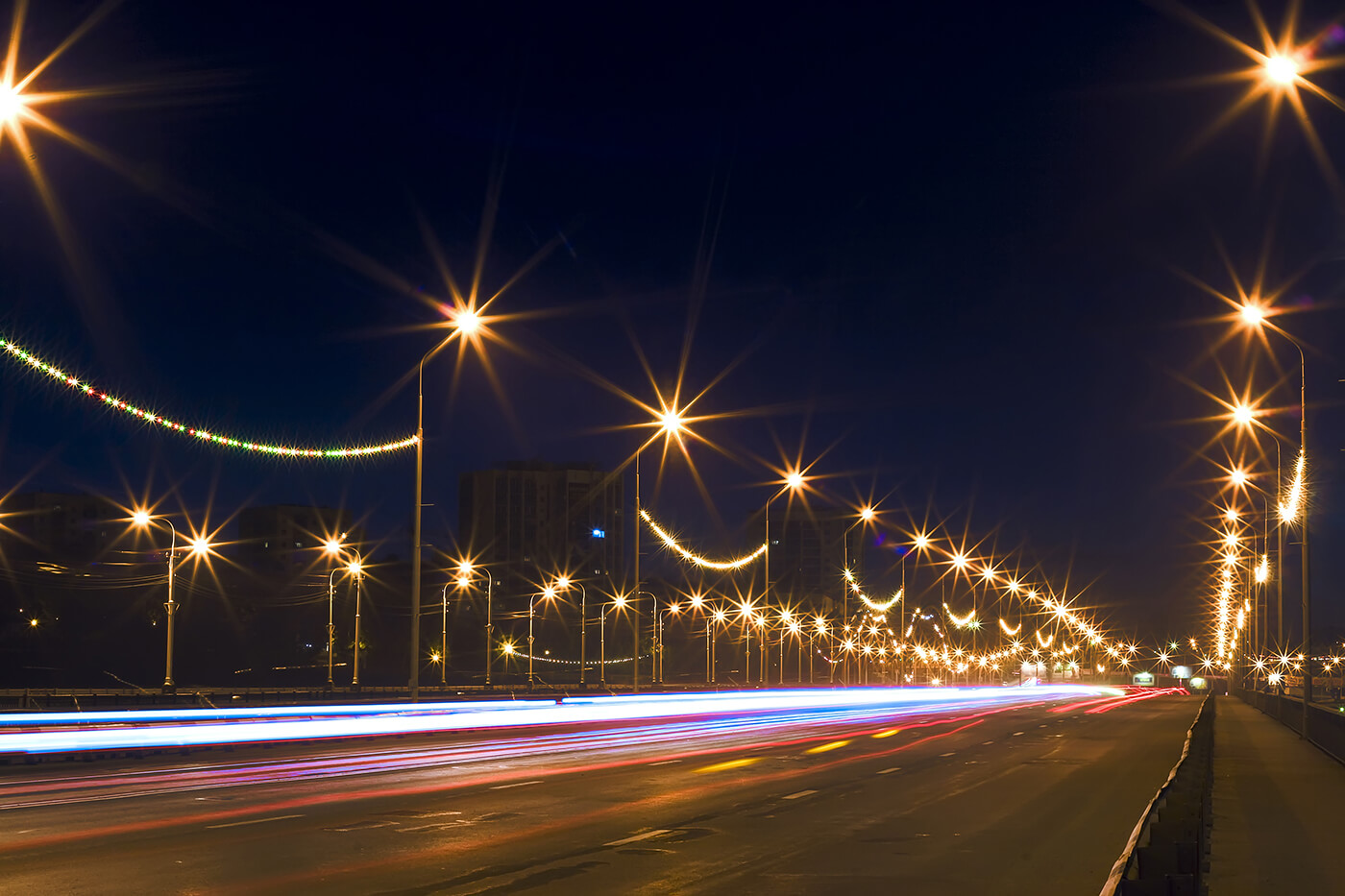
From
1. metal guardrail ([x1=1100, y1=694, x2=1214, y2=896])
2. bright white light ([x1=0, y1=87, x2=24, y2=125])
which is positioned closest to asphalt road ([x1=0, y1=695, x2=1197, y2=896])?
metal guardrail ([x1=1100, y1=694, x2=1214, y2=896])

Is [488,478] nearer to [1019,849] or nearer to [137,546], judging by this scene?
[137,546]

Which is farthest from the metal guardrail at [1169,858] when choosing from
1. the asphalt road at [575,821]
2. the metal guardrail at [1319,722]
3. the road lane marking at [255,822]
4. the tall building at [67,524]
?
the tall building at [67,524]

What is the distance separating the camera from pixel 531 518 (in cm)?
15888

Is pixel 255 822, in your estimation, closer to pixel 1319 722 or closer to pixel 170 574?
pixel 1319 722

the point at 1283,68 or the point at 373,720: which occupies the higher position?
the point at 1283,68

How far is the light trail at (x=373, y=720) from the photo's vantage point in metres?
26.8

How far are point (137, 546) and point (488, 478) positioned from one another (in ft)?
172

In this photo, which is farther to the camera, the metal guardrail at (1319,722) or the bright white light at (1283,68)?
the metal guardrail at (1319,722)

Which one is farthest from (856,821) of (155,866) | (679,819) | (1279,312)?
(1279,312)

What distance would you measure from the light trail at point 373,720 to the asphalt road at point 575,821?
68 cm

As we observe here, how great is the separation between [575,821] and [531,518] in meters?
144

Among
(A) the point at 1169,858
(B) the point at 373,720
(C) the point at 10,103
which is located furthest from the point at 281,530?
(A) the point at 1169,858

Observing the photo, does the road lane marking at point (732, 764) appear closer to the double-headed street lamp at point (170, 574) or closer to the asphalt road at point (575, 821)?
the asphalt road at point (575, 821)

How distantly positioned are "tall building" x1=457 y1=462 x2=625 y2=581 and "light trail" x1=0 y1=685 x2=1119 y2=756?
90.5 m
